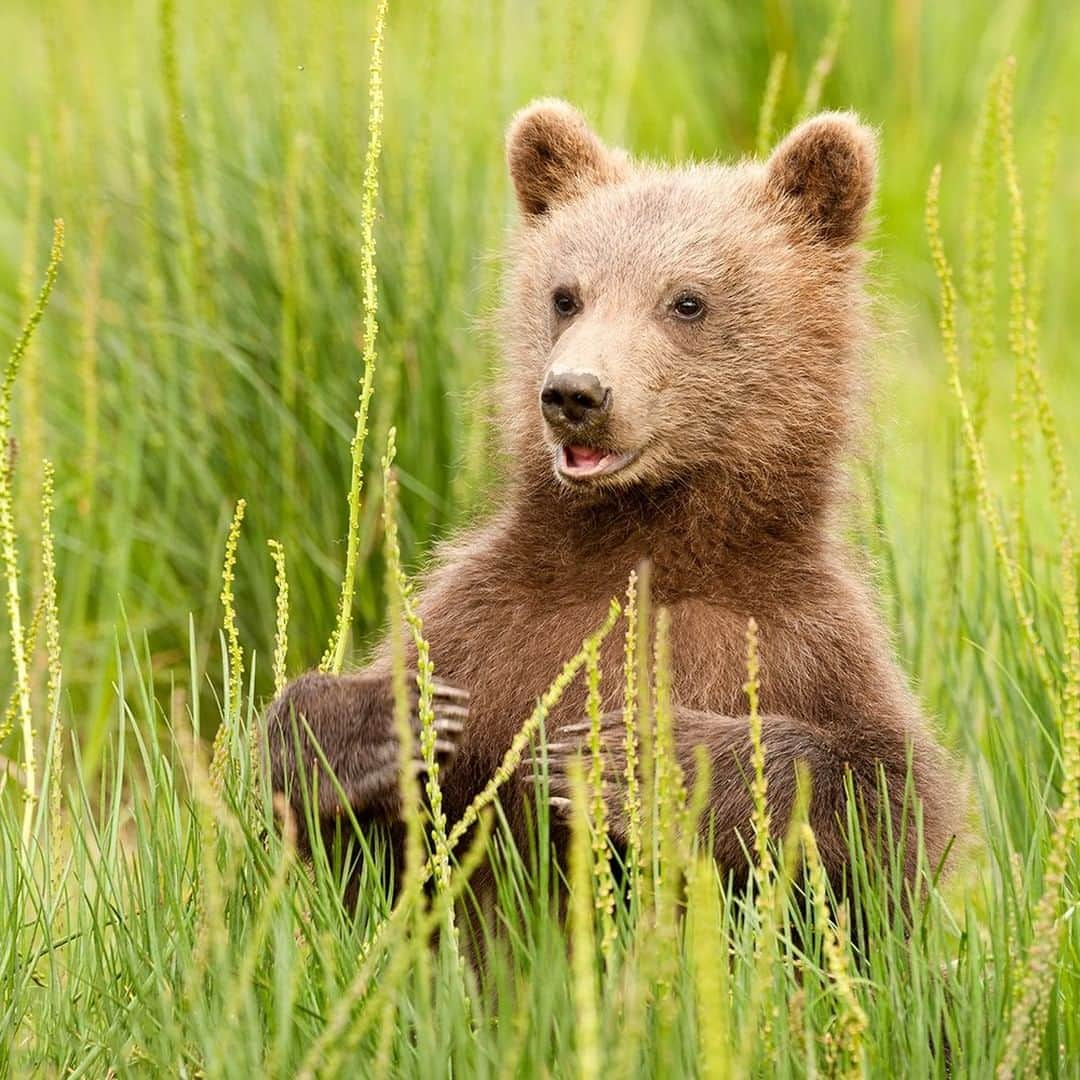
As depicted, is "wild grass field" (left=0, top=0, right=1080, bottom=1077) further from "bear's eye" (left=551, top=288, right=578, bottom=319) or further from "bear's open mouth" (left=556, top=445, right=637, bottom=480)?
"bear's open mouth" (left=556, top=445, right=637, bottom=480)

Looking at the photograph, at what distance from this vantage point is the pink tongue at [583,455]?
3.96 m

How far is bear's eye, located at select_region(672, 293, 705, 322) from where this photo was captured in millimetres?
4281

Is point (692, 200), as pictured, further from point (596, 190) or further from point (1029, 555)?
point (1029, 555)

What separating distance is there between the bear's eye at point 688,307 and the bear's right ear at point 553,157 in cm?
58

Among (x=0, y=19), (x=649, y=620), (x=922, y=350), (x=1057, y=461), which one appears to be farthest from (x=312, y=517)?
(x=0, y=19)

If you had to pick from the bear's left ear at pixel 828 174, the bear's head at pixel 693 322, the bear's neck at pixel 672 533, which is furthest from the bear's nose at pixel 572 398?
the bear's left ear at pixel 828 174

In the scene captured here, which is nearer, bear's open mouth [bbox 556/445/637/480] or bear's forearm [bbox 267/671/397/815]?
bear's forearm [bbox 267/671/397/815]

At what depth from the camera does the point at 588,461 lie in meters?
3.96

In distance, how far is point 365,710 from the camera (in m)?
3.63

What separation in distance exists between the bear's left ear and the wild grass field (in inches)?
11.0

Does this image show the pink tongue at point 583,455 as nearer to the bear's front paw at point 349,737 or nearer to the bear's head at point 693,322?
the bear's head at point 693,322

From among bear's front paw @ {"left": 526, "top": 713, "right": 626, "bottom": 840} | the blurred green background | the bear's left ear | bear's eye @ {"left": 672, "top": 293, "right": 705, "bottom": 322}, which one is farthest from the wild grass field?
bear's eye @ {"left": 672, "top": 293, "right": 705, "bottom": 322}

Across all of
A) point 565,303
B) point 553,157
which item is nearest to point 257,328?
point 553,157

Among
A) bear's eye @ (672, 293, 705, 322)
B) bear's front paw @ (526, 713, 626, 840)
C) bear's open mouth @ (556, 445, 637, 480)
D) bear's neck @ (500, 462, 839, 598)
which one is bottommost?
bear's front paw @ (526, 713, 626, 840)
